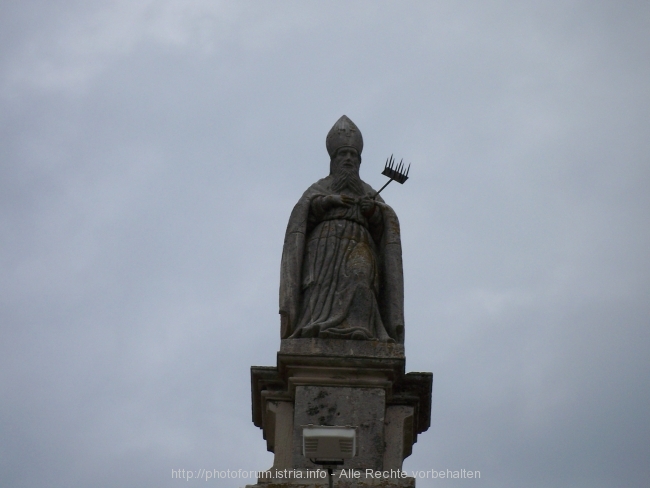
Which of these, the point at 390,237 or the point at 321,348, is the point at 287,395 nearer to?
the point at 321,348

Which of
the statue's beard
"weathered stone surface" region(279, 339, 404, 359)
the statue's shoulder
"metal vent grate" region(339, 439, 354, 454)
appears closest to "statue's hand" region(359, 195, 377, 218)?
the statue's beard

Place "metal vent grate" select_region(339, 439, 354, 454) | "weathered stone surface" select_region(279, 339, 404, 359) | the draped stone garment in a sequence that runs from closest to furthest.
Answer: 1. "metal vent grate" select_region(339, 439, 354, 454)
2. "weathered stone surface" select_region(279, 339, 404, 359)
3. the draped stone garment

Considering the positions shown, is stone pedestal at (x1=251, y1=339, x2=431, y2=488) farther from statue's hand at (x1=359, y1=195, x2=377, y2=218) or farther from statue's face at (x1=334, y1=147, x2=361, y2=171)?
statue's face at (x1=334, y1=147, x2=361, y2=171)

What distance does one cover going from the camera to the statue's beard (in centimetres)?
1437

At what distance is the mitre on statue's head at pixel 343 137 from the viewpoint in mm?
14734

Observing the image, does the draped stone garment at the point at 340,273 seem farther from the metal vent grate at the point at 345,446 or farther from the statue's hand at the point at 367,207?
the metal vent grate at the point at 345,446

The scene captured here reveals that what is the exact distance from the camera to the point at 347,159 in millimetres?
14562

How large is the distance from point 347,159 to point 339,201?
791mm

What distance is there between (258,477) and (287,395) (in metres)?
1.11

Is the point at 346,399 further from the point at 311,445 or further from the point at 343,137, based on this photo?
the point at 343,137

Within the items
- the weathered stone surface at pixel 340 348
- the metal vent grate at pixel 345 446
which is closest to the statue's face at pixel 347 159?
the weathered stone surface at pixel 340 348

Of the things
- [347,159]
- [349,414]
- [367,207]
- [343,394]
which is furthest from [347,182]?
[349,414]

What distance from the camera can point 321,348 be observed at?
12.6 meters

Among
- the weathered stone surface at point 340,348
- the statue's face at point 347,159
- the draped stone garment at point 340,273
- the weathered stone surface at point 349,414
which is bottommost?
the weathered stone surface at point 349,414
